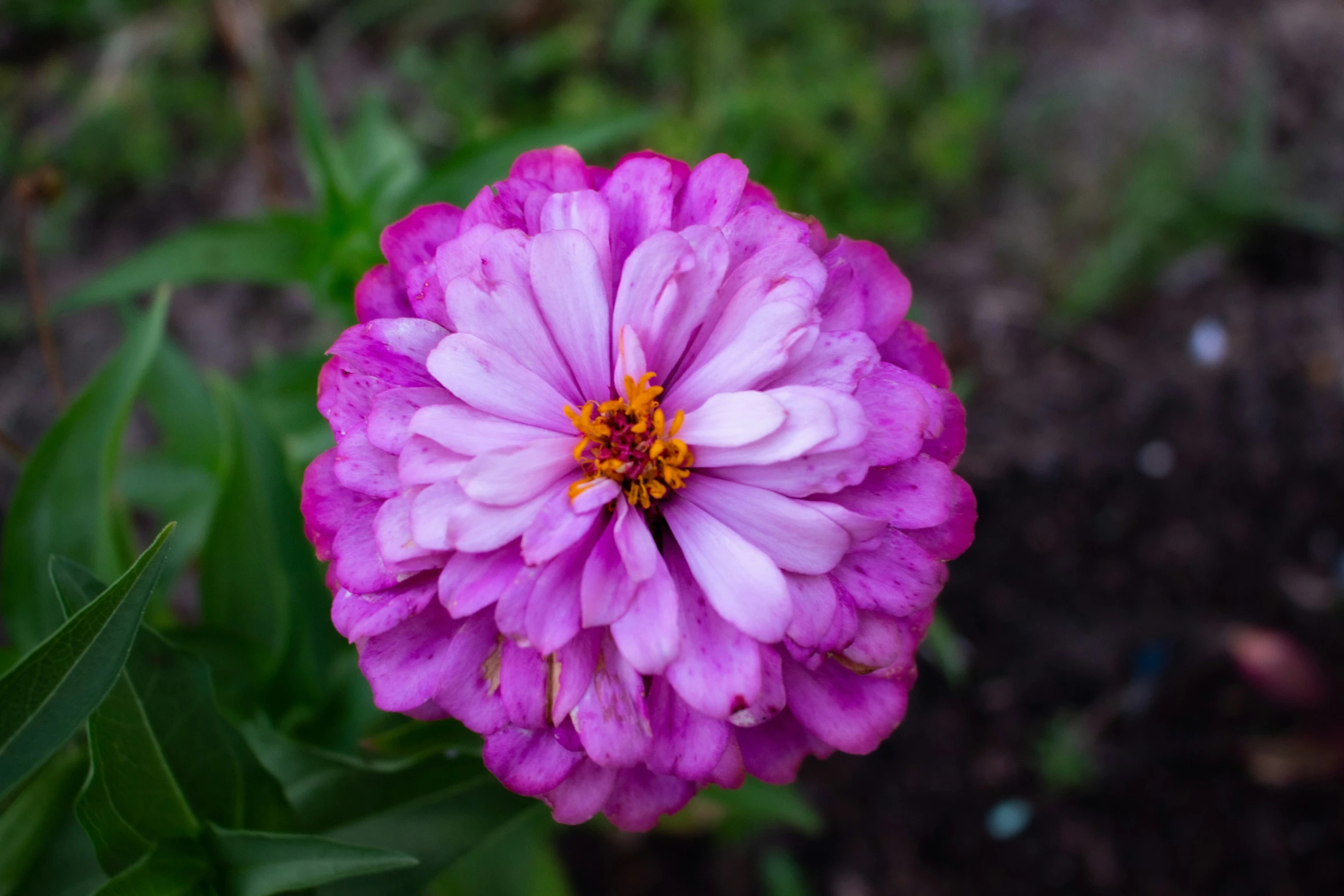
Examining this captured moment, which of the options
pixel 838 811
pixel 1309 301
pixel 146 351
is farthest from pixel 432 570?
pixel 1309 301

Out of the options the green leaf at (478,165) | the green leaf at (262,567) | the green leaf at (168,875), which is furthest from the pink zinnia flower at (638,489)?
the green leaf at (478,165)

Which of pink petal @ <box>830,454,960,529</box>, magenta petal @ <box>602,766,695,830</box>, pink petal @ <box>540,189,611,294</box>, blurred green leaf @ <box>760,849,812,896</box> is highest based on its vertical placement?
pink petal @ <box>540,189,611,294</box>

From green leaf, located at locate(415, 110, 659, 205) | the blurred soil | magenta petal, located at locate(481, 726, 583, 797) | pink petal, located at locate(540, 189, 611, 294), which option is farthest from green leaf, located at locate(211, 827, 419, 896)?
the blurred soil

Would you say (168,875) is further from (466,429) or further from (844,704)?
(844,704)

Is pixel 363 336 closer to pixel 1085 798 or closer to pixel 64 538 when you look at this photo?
pixel 64 538

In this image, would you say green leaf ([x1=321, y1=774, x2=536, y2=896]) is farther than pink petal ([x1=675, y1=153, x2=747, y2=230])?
Yes

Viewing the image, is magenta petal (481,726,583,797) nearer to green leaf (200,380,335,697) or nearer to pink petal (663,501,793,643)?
pink petal (663,501,793,643)

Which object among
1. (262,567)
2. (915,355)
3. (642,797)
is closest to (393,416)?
(642,797)
